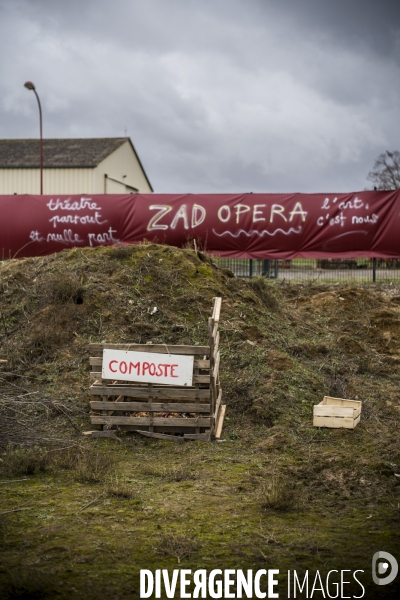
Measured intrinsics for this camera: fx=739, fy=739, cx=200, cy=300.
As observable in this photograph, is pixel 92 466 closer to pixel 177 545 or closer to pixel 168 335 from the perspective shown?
pixel 177 545

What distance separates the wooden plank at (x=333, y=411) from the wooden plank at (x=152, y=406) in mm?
1530

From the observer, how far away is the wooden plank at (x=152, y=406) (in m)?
8.88

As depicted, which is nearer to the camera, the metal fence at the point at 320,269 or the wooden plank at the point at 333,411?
the wooden plank at the point at 333,411

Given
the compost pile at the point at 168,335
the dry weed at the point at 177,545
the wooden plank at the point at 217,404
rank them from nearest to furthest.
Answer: the dry weed at the point at 177,545 → the wooden plank at the point at 217,404 → the compost pile at the point at 168,335

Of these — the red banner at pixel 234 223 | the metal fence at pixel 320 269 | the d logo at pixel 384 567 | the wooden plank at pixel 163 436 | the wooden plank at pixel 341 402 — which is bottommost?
the d logo at pixel 384 567

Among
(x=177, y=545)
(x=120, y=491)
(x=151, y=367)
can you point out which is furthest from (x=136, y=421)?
(x=177, y=545)

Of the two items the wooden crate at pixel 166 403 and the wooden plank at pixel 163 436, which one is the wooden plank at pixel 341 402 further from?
the wooden plank at pixel 163 436

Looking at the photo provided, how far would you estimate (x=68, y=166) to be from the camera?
48031mm

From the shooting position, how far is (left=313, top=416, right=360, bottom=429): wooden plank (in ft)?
30.6

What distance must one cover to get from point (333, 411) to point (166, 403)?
2.16 meters

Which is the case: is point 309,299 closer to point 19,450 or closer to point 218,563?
point 19,450

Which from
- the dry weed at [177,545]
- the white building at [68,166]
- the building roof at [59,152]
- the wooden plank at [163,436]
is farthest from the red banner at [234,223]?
the building roof at [59,152]

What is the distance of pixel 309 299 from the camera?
16.7 metres

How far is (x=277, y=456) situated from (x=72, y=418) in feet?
9.24
